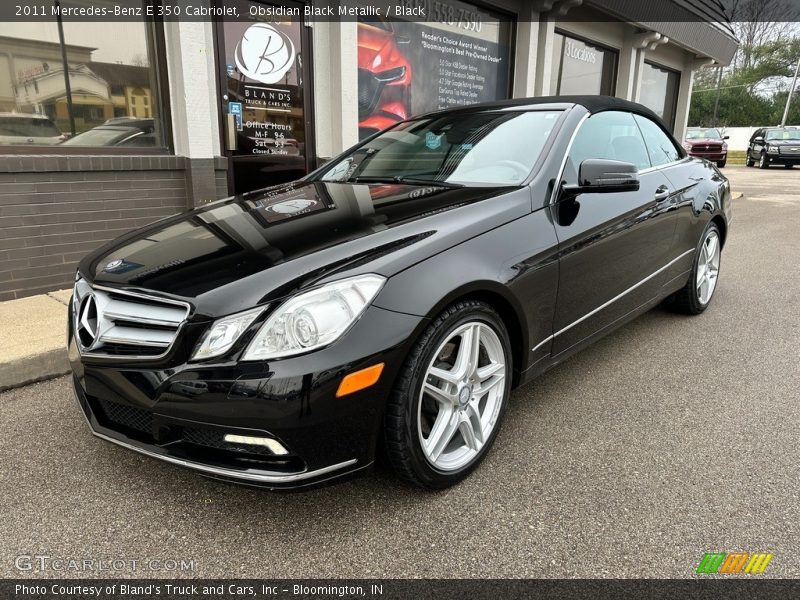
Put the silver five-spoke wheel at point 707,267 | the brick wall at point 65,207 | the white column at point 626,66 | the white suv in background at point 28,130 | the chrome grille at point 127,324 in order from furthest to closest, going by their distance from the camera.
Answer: the white column at point 626,66 < the white suv in background at point 28,130 < the brick wall at point 65,207 < the silver five-spoke wheel at point 707,267 < the chrome grille at point 127,324

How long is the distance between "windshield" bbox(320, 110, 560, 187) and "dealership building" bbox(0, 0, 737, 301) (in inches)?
43.9

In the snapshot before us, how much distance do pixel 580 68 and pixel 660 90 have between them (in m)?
5.14

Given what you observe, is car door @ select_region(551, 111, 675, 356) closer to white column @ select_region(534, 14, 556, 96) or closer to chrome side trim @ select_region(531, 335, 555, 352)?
chrome side trim @ select_region(531, 335, 555, 352)

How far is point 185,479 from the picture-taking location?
2396 millimetres

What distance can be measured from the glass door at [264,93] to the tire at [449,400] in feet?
14.5

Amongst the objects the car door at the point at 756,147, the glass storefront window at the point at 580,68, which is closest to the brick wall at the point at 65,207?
the glass storefront window at the point at 580,68

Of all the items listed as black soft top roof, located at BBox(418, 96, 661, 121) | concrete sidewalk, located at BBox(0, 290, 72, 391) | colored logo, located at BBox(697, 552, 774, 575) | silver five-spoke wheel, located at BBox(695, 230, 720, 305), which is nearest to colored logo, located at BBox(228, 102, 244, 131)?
concrete sidewalk, located at BBox(0, 290, 72, 391)

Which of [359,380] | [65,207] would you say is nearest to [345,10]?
[65,207]

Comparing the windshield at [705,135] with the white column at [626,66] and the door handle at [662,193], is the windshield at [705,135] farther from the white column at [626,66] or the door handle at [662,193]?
the door handle at [662,193]

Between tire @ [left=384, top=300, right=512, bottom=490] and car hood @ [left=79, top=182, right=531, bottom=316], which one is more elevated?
car hood @ [left=79, top=182, right=531, bottom=316]

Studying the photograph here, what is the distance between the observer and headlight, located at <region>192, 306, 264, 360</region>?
188cm

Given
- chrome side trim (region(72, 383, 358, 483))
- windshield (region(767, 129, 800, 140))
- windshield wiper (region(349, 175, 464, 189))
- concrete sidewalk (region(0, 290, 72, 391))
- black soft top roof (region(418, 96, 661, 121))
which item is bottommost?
concrete sidewalk (region(0, 290, 72, 391))

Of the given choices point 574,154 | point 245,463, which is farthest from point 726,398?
point 245,463

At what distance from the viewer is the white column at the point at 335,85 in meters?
6.48
